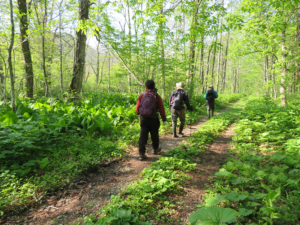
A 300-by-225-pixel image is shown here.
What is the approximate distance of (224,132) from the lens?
545 cm

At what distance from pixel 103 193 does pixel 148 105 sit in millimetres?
1984

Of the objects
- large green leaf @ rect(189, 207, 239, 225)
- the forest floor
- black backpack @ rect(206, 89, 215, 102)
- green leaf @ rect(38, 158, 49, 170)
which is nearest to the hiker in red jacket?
the forest floor

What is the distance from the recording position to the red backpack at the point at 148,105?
139 inches

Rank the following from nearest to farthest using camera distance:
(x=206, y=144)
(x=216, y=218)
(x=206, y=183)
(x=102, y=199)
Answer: (x=216, y=218) → (x=102, y=199) → (x=206, y=183) → (x=206, y=144)

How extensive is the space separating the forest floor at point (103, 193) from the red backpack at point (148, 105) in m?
1.13

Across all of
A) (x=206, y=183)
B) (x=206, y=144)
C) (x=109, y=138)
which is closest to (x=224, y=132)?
(x=206, y=144)

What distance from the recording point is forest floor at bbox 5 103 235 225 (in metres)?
2.07

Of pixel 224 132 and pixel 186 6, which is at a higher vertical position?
pixel 186 6

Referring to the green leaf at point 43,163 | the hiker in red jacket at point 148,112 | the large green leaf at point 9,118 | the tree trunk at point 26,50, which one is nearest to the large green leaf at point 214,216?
the hiker in red jacket at point 148,112

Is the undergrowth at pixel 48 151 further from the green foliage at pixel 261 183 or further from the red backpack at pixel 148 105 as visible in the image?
the green foliage at pixel 261 183

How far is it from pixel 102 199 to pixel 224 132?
4.65m

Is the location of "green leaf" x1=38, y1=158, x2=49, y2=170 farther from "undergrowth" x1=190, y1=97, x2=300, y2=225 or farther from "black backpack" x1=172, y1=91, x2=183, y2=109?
"black backpack" x1=172, y1=91, x2=183, y2=109

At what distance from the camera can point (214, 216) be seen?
141 centimetres

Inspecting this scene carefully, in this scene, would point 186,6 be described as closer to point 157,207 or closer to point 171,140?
point 171,140
